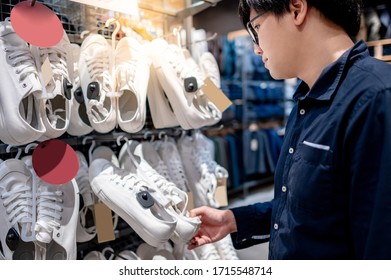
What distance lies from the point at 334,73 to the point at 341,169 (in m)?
0.19

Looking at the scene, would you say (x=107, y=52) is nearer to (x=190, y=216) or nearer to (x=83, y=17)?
(x=83, y=17)

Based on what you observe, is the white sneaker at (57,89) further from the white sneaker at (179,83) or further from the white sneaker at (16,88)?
the white sneaker at (179,83)

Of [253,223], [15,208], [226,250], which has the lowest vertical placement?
[226,250]

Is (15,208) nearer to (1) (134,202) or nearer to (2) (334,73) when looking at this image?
(1) (134,202)

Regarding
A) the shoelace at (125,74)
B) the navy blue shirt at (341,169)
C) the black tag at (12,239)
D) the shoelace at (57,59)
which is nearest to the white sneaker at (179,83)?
the shoelace at (125,74)

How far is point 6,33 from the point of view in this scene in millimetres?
812

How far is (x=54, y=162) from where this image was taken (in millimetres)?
851

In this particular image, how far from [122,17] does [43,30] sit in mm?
454

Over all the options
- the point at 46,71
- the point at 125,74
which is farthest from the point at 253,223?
the point at 46,71

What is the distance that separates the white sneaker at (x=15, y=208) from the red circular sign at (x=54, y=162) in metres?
0.08

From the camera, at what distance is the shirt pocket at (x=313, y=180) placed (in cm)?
62

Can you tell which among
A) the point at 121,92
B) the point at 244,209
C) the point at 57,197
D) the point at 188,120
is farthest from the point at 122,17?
the point at 244,209

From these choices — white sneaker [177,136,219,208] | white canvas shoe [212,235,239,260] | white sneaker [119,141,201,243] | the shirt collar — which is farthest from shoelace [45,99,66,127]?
white canvas shoe [212,235,239,260]

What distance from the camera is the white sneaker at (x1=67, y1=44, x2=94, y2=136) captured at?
38.7 inches
